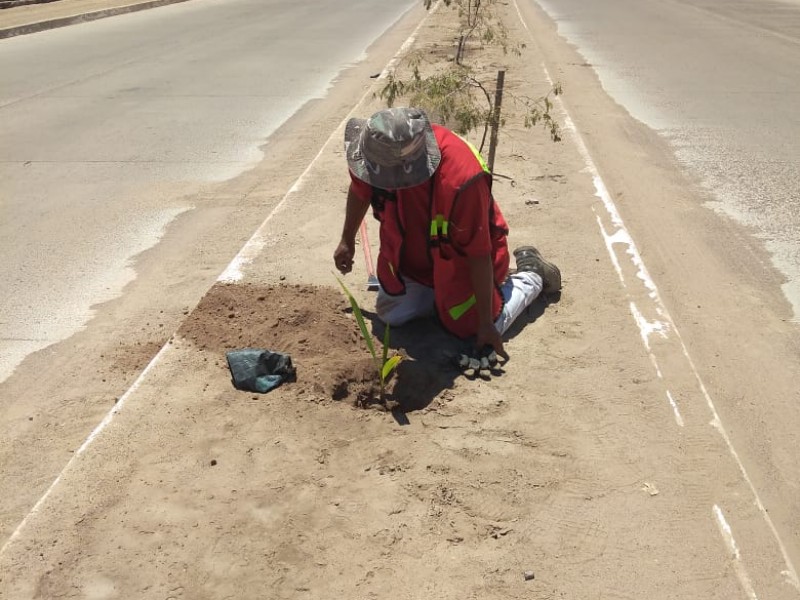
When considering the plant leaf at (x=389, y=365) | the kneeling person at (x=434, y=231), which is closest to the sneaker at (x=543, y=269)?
the kneeling person at (x=434, y=231)

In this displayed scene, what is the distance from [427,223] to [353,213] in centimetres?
39

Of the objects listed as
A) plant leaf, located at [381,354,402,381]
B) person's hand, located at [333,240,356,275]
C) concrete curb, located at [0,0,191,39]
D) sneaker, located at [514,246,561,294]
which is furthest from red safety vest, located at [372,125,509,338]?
concrete curb, located at [0,0,191,39]

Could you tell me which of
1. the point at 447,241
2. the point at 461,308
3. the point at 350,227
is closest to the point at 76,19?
the point at 350,227

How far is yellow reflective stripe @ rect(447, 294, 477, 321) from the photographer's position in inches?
143

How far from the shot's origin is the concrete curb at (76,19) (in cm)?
1597

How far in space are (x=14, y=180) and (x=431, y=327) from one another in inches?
175

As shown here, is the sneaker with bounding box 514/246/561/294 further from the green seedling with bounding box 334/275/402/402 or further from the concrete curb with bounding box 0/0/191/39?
A: the concrete curb with bounding box 0/0/191/39

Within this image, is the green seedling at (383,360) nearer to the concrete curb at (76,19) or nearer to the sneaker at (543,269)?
the sneaker at (543,269)

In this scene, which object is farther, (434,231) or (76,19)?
(76,19)

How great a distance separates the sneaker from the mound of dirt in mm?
940

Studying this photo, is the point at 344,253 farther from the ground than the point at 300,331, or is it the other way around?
the point at 344,253

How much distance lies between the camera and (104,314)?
174 inches

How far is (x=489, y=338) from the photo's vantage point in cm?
349

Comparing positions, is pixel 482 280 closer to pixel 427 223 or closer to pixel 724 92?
pixel 427 223
